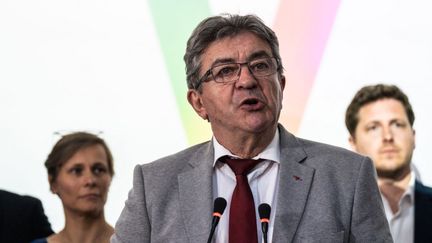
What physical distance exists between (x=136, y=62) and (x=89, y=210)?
0.98 m

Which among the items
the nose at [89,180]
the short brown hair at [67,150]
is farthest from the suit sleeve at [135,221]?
the short brown hair at [67,150]

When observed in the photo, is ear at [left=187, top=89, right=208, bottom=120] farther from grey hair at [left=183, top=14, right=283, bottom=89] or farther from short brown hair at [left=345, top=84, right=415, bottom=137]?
short brown hair at [left=345, top=84, right=415, bottom=137]

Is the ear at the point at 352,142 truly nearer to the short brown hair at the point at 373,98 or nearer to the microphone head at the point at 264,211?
the short brown hair at the point at 373,98

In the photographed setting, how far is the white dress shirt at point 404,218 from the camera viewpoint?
4168 millimetres

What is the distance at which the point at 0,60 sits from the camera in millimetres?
4602

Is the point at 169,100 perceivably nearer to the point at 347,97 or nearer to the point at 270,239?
the point at 347,97

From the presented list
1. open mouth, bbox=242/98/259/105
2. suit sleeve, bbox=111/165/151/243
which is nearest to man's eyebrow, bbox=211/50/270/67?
open mouth, bbox=242/98/259/105

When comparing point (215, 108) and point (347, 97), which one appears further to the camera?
point (347, 97)

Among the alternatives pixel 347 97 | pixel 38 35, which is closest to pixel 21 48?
pixel 38 35

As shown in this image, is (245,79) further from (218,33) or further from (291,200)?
(291,200)

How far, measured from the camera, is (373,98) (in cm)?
436

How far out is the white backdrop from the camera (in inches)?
175

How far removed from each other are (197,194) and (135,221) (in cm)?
20

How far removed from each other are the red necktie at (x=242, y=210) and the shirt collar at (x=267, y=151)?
0.14 feet
